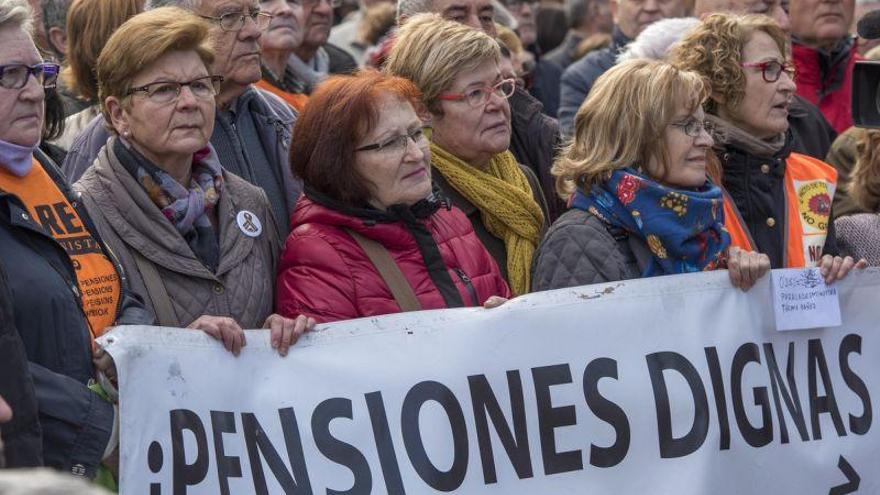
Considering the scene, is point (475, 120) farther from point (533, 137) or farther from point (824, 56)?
point (824, 56)

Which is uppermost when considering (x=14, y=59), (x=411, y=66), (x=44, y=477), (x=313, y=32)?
(x=44, y=477)

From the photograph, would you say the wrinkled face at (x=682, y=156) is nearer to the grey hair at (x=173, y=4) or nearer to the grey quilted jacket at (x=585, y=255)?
the grey quilted jacket at (x=585, y=255)

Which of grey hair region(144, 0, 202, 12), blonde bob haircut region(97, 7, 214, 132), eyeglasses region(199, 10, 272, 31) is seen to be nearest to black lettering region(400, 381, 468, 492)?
blonde bob haircut region(97, 7, 214, 132)

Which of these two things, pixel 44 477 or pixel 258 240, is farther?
pixel 258 240

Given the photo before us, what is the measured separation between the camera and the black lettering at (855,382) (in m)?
4.85

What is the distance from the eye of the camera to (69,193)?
4277 millimetres

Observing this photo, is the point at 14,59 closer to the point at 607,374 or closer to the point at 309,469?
the point at 309,469

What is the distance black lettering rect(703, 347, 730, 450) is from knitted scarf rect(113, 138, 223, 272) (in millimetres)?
1452

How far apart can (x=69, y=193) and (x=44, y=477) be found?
92.1 inches

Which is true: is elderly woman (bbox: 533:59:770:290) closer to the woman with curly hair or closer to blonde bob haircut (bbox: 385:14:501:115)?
blonde bob haircut (bbox: 385:14:501:115)

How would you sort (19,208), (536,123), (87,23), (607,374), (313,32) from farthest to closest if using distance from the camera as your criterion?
(313,32) < (536,123) < (87,23) < (607,374) < (19,208)

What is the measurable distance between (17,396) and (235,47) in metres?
2.07

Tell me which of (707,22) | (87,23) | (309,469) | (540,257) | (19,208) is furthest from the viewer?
(707,22)

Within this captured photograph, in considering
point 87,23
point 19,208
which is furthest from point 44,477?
point 87,23
